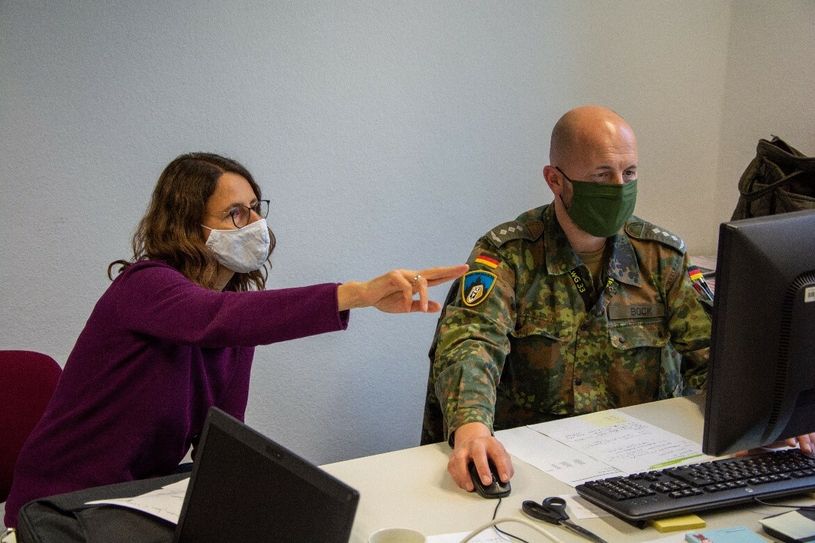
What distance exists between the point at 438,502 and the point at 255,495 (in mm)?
377

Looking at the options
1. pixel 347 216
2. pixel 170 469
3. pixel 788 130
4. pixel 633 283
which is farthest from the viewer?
pixel 788 130

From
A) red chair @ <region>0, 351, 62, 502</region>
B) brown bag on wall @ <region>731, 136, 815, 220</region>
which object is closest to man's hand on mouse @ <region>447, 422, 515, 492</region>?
red chair @ <region>0, 351, 62, 502</region>

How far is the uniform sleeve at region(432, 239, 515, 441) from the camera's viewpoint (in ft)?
5.06

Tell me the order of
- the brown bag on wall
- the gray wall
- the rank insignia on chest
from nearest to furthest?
the rank insignia on chest → the gray wall → the brown bag on wall

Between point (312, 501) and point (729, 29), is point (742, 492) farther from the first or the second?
point (729, 29)

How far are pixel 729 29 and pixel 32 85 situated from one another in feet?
8.28

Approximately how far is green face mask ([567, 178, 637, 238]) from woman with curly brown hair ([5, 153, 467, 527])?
0.59m

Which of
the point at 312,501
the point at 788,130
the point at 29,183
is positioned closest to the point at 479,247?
the point at 312,501

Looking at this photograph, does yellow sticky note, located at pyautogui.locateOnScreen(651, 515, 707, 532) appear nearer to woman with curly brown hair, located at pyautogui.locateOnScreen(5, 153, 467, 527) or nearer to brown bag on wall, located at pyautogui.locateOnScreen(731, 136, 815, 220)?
woman with curly brown hair, located at pyautogui.locateOnScreen(5, 153, 467, 527)

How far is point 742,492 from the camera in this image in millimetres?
1277

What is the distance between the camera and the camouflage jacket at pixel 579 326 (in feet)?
6.10

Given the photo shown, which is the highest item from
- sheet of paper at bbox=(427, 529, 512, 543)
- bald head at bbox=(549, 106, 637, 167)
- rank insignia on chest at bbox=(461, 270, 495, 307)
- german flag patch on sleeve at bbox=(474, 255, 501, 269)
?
bald head at bbox=(549, 106, 637, 167)

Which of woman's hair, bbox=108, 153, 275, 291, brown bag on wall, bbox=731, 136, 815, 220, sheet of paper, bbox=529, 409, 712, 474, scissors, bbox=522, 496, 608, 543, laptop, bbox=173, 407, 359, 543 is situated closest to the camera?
laptop, bbox=173, 407, 359, 543

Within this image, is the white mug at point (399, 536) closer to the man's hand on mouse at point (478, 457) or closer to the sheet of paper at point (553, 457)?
the man's hand on mouse at point (478, 457)
